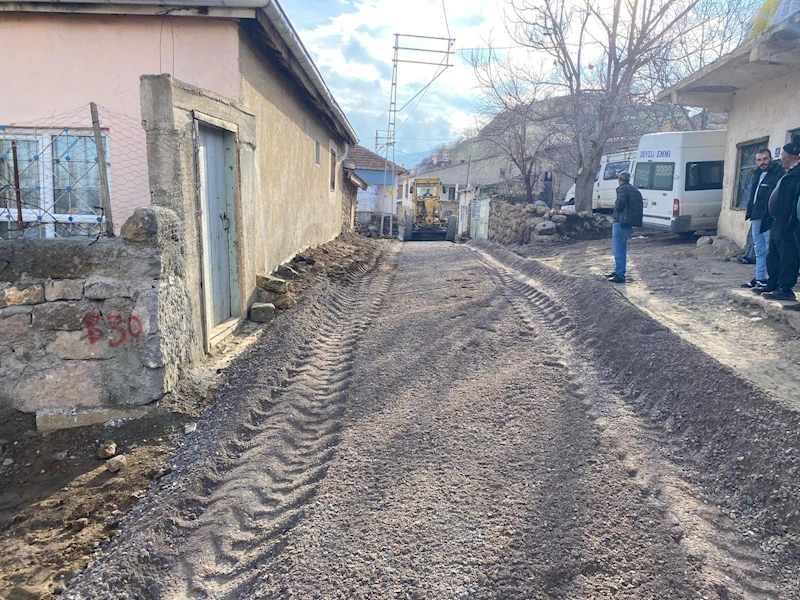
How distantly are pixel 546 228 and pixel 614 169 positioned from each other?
11.6 ft

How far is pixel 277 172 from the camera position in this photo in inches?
328

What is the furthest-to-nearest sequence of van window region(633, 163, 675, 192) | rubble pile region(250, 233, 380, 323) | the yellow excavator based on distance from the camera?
the yellow excavator → van window region(633, 163, 675, 192) → rubble pile region(250, 233, 380, 323)

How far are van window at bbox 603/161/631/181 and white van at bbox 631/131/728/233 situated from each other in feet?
8.40

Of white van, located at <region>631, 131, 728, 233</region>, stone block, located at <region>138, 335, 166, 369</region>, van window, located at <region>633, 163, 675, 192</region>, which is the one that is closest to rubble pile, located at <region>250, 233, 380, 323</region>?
stone block, located at <region>138, 335, 166, 369</region>

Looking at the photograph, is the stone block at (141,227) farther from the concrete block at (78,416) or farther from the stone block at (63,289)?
the concrete block at (78,416)

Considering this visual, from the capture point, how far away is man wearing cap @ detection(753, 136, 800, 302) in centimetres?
586

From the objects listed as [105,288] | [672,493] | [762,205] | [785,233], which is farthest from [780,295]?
[105,288]

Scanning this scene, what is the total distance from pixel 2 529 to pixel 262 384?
1.99 m

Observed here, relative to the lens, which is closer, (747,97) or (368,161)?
(747,97)

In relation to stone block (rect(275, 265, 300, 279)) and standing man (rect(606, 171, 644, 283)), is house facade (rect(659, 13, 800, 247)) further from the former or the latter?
stone block (rect(275, 265, 300, 279))

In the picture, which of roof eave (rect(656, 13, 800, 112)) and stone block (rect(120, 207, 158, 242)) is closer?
stone block (rect(120, 207, 158, 242))

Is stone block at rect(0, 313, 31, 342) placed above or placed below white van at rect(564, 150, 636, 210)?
below

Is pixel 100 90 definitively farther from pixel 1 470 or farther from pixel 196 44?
pixel 1 470

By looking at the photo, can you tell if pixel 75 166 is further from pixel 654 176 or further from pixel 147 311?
pixel 654 176
